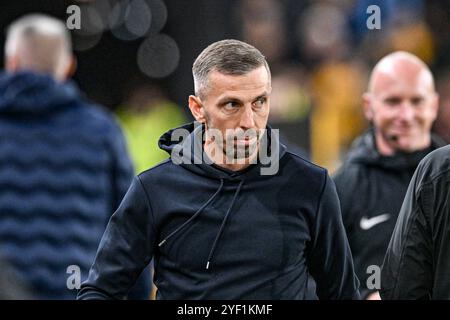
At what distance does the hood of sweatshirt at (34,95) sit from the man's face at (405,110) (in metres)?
1.42

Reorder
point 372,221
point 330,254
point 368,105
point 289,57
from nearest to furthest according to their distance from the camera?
point 330,254 < point 372,221 < point 368,105 < point 289,57

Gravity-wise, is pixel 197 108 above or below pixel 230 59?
below

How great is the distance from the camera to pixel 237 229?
3.20m

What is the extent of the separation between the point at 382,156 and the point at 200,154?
6.28 feet

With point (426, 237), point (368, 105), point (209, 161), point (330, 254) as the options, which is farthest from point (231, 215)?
point (368, 105)

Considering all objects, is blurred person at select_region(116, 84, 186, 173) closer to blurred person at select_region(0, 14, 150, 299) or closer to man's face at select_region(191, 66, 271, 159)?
blurred person at select_region(0, 14, 150, 299)

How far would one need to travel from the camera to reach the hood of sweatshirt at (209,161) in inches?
128

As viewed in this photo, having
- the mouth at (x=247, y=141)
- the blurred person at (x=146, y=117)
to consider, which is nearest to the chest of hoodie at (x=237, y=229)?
the mouth at (x=247, y=141)

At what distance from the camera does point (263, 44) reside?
810 cm

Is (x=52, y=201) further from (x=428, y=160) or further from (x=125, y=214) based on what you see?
(x=428, y=160)

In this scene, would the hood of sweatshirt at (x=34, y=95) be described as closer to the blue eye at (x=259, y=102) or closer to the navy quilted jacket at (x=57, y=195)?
the navy quilted jacket at (x=57, y=195)

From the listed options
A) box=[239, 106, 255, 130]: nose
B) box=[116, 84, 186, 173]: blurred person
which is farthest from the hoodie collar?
box=[116, 84, 186, 173]: blurred person

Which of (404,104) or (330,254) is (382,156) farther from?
(330,254)

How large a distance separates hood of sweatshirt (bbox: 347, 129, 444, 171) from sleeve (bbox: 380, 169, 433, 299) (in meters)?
1.65
